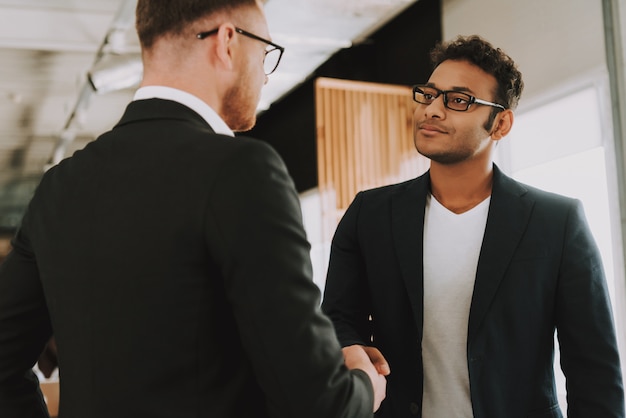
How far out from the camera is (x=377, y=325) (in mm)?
1962

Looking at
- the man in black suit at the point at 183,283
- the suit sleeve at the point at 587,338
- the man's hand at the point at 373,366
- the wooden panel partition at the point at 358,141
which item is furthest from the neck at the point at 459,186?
the wooden panel partition at the point at 358,141

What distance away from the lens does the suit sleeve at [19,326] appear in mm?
1221

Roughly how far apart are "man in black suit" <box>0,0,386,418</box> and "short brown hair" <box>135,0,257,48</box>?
14cm

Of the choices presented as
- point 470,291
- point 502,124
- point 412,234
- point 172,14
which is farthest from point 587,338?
point 172,14

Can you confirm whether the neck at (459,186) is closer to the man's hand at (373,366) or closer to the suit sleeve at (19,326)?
the man's hand at (373,366)

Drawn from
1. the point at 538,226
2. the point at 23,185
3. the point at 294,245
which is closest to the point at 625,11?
the point at 538,226

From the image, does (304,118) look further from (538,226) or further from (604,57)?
(538,226)

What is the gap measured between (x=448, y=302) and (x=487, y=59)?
822mm

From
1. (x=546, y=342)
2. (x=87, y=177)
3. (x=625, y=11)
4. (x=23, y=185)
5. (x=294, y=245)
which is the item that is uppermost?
(x=625, y=11)

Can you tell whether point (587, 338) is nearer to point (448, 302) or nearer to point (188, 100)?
point (448, 302)

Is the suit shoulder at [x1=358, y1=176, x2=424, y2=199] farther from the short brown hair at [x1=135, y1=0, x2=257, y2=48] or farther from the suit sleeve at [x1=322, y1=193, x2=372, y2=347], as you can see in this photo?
the short brown hair at [x1=135, y1=0, x2=257, y2=48]

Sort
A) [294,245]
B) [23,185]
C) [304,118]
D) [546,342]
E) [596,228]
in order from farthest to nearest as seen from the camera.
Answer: [23,185] < [304,118] < [596,228] < [546,342] < [294,245]

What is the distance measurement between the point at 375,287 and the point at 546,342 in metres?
0.47

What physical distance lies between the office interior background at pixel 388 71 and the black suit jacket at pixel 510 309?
2.67 m
